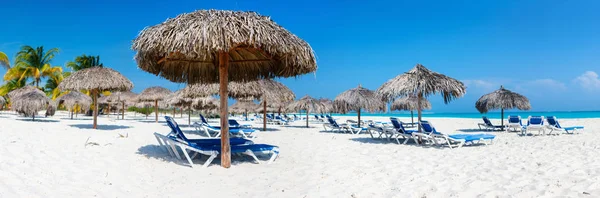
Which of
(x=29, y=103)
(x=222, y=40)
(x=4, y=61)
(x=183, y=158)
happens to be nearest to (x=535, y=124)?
(x=183, y=158)

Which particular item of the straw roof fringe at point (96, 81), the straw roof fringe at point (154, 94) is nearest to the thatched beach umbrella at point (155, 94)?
the straw roof fringe at point (154, 94)

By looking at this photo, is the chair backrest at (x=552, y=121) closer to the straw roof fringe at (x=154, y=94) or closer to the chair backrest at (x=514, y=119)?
the chair backrest at (x=514, y=119)

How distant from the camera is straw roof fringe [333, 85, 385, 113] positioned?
48.8 feet

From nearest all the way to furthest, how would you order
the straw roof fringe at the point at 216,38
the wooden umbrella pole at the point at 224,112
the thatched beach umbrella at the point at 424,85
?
the straw roof fringe at the point at 216,38 < the wooden umbrella pole at the point at 224,112 < the thatched beach umbrella at the point at 424,85

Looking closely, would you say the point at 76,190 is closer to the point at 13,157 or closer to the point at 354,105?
the point at 13,157

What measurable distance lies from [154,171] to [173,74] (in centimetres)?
256

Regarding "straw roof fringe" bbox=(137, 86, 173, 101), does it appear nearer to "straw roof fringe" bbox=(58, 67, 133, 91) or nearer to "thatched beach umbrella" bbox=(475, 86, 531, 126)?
"straw roof fringe" bbox=(58, 67, 133, 91)

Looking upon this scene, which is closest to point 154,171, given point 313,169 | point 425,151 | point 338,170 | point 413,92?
point 313,169

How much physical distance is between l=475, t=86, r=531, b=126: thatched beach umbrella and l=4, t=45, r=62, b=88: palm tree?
102ft

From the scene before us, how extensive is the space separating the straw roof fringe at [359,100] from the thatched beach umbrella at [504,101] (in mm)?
5029

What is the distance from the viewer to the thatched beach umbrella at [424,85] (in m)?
9.44

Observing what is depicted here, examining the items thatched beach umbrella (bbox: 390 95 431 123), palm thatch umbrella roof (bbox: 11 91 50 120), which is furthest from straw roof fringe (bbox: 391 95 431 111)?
palm thatch umbrella roof (bbox: 11 91 50 120)

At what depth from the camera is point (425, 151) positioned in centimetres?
776

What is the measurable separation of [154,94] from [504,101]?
18709 mm
